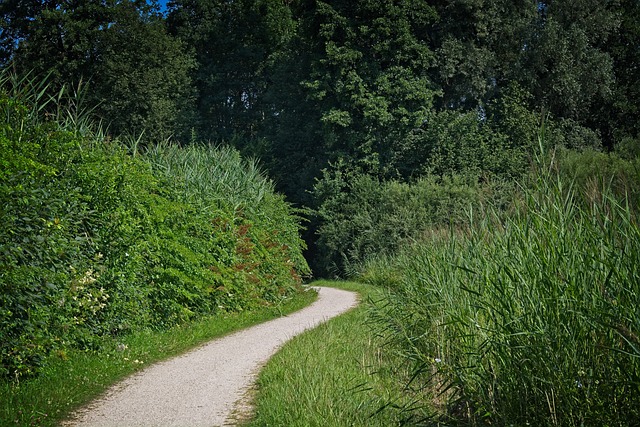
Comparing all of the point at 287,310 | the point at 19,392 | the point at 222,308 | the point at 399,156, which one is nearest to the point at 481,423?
the point at 19,392

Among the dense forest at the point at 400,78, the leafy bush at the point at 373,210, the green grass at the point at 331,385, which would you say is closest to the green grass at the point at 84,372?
the green grass at the point at 331,385

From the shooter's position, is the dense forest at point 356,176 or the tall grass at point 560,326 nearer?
the tall grass at point 560,326

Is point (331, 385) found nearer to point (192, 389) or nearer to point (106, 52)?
point (192, 389)

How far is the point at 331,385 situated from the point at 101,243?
4.64m

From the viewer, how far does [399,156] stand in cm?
2831

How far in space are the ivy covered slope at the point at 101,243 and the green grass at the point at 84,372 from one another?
21cm

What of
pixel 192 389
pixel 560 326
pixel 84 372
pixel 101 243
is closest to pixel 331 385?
pixel 192 389

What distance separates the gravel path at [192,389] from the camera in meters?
5.86

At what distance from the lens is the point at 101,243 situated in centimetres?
892

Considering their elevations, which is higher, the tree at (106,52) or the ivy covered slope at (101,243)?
the tree at (106,52)

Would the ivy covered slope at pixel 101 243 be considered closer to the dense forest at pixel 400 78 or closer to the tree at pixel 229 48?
the dense forest at pixel 400 78

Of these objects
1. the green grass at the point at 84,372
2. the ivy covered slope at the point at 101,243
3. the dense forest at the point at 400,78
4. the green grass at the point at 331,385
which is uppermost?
the dense forest at the point at 400,78

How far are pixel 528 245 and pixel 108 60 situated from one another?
27.1 m

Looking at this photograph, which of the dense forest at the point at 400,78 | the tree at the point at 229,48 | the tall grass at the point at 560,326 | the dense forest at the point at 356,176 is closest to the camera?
the tall grass at the point at 560,326
